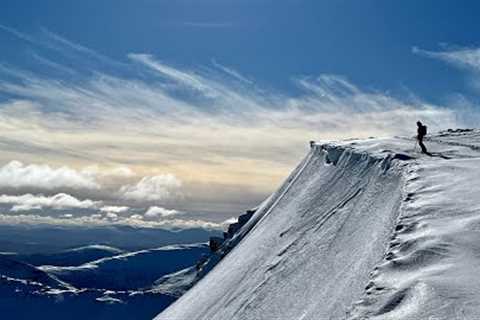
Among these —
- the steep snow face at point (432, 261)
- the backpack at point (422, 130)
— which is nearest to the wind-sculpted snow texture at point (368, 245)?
the steep snow face at point (432, 261)

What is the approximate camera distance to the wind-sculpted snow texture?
11758mm

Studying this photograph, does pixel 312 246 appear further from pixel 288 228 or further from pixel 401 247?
pixel 401 247

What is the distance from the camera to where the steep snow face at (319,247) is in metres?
17.3

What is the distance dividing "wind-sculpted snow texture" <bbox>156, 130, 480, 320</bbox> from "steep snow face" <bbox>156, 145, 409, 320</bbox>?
60 mm

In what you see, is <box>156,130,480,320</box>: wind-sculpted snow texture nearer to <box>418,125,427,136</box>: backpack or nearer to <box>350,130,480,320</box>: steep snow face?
<box>350,130,480,320</box>: steep snow face

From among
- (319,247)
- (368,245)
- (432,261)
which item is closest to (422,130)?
(319,247)

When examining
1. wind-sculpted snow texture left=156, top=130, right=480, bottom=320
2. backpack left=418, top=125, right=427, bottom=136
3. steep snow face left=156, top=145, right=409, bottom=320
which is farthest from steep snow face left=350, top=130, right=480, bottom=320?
backpack left=418, top=125, right=427, bottom=136

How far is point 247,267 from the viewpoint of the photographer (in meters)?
30.4

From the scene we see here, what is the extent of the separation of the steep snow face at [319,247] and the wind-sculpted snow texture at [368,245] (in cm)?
6

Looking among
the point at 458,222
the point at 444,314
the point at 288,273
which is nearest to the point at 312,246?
the point at 288,273

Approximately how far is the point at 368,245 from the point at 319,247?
5.49m

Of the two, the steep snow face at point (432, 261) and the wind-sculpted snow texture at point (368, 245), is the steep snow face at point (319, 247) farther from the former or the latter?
the steep snow face at point (432, 261)

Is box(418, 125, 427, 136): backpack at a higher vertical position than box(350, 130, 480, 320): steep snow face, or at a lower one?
higher

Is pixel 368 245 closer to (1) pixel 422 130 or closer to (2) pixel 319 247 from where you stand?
(2) pixel 319 247
